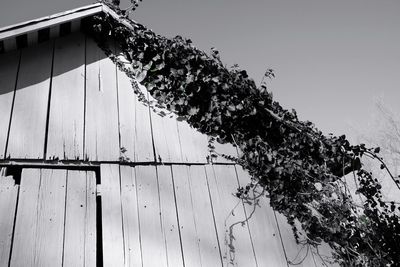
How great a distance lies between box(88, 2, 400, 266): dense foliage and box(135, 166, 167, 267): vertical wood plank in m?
1.03

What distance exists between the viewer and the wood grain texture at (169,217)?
2920 millimetres

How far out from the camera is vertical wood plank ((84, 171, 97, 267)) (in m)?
2.72

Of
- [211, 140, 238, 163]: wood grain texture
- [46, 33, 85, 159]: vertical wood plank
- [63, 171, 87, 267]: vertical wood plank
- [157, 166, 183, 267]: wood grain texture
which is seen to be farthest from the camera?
[211, 140, 238, 163]: wood grain texture

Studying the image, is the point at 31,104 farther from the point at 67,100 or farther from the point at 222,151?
the point at 222,151

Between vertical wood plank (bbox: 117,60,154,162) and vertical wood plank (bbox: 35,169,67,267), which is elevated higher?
vertical wood plank (bbox: 117,60,154,162)

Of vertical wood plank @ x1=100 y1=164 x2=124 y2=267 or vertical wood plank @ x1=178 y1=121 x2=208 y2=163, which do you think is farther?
vertical wood plank @ x1=178 y1=121 x2=208 y2=163

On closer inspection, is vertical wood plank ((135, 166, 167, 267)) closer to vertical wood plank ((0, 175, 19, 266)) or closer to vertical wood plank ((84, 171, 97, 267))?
vertical wood plank ((84, 171, 97, 267))

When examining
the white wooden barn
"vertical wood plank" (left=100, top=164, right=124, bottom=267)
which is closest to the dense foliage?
the white wooden barn

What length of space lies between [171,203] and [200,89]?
5.86 feet

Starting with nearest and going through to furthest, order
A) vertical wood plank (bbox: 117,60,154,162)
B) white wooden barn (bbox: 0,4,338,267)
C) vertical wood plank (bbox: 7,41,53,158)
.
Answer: white wooden barn (bbox: 0,4,338,267), vertical wood plank (bbox: 7,41,53,158), vertical wood plank (bbox: 117,60,154,162)

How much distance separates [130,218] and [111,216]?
7.0 inches

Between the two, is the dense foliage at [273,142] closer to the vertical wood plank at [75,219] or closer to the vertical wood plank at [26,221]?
the vertical wood plank at [75,219]

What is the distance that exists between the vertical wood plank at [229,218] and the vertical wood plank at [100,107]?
3.84ft

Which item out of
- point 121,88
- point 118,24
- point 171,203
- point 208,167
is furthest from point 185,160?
point 118,24
